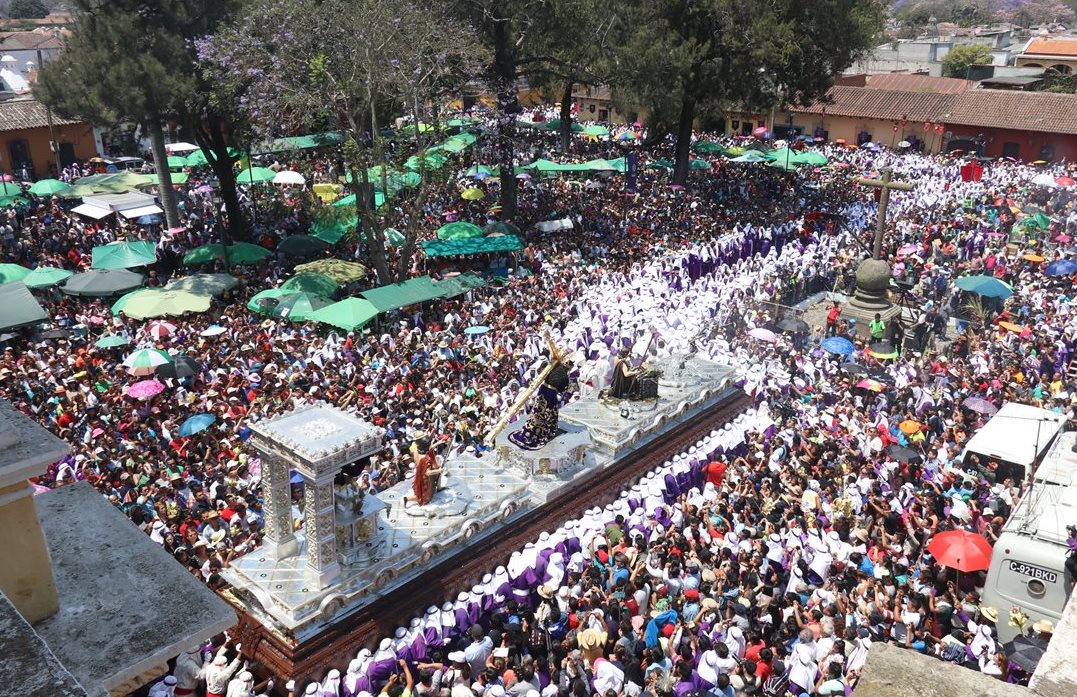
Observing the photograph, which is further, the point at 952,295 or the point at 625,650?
the point at 952,295

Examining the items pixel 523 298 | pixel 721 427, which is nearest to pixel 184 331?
pixel 523 298

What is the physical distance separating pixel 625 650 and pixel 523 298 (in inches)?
497

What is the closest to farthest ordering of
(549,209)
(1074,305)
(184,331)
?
(184,331), (1074,305), (549,209)

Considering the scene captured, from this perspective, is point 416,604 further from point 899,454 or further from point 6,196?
point 6,196

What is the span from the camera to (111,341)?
57.5 ft

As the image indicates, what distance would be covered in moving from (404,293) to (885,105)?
38728 mm

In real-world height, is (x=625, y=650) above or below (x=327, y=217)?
below

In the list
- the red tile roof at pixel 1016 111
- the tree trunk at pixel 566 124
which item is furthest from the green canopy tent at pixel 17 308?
the red tile roof at pixel 1016 111

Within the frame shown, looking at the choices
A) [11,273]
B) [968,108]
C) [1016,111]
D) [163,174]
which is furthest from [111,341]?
[1016,111]

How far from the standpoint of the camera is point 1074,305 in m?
21.1

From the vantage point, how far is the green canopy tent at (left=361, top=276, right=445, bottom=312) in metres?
20.0

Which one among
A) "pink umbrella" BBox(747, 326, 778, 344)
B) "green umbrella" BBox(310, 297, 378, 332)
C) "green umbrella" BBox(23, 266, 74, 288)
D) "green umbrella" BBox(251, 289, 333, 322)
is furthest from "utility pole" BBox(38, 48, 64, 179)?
"pink umbrella" BBox(747, 326, 778, 344)

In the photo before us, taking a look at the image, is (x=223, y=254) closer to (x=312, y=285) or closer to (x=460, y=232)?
(x=312, y=285)

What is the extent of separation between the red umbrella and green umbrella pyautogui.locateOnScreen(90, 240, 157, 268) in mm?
20132
